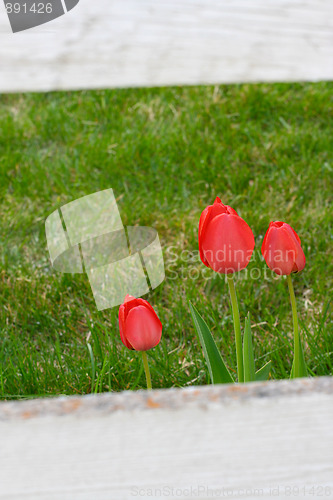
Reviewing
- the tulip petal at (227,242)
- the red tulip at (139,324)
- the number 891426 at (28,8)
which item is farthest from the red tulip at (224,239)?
the number 891426 at (28,8)

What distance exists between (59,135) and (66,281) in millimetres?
876

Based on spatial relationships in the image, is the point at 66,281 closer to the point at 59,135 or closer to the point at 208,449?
the point at 59,135

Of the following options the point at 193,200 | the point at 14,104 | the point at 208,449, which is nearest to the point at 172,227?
the point at 193,200

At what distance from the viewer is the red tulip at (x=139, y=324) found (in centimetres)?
75

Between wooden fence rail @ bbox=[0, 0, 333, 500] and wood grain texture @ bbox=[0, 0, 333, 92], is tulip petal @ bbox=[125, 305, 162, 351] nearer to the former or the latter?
wood grain texture @ bbox=[0, 0, 333, 92]

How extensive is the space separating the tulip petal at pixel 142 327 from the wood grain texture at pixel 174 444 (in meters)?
0.41

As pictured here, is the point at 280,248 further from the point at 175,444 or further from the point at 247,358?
the point at 175,444

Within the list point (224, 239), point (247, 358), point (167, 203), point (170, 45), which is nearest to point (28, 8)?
point (170, 45)

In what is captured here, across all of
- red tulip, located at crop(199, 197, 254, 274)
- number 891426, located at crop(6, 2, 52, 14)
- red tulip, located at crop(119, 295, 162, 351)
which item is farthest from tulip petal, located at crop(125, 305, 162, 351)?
number 891426, located at crop(6, 2, 52, 14)

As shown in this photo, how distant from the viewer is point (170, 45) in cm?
72

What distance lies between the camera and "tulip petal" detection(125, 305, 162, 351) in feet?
2.44

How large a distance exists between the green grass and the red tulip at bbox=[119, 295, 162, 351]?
27 centimetres

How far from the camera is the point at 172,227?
1692mm

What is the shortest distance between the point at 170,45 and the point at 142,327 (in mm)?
354
